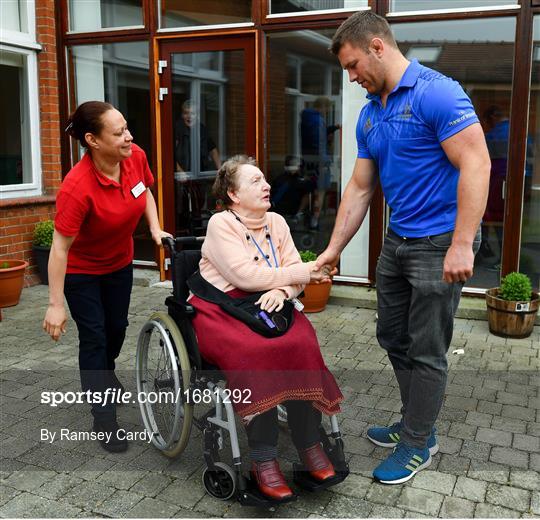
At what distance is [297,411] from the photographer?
9.26 feet

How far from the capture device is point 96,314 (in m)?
3.36

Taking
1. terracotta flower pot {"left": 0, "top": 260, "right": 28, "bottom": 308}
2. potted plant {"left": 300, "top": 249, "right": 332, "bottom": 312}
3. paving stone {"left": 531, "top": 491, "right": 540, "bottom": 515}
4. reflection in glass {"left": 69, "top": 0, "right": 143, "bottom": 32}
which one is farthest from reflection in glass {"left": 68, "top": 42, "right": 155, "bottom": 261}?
paving stone {"left": 531, "top": 491, "right": 540, "bottom": 515}

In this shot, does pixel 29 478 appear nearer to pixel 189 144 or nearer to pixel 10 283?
pixel 10 283

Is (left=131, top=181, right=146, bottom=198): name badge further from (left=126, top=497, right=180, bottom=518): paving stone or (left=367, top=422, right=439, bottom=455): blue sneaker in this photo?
(left=367, top=422, right=439, bottom=455): blue sneaker

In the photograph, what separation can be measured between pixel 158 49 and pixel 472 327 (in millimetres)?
4094

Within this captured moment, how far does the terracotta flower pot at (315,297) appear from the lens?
5.87 m

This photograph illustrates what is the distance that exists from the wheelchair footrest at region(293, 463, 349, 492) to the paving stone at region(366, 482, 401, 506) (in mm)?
154

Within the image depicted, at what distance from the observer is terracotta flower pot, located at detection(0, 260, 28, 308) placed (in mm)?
6012

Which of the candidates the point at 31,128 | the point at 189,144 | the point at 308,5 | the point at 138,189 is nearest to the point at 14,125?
the point at 31,128

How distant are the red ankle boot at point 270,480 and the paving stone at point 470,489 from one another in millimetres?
779

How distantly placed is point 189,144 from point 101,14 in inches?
69.6

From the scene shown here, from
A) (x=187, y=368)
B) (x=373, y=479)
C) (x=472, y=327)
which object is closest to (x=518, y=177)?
(x=472, y=327)

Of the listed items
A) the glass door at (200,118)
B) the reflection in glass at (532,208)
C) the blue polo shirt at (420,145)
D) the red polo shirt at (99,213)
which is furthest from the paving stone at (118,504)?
the reflection in glass at (532,208)

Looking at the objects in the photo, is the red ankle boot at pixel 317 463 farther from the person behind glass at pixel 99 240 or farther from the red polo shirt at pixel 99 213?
the red polo shirt at pixel 99 213
